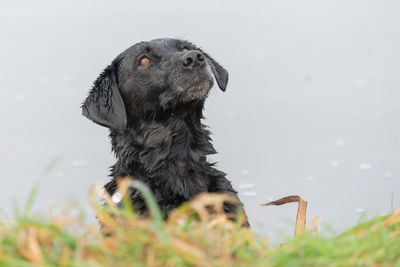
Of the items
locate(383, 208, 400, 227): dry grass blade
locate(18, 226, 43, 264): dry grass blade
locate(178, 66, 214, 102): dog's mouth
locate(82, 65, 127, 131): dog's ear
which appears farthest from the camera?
locate(82, 65, 127, 131): dog's ear

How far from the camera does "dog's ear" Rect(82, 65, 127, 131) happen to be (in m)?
5.02

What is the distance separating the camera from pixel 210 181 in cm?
494

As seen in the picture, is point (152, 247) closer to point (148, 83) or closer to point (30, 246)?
point (30, 246)

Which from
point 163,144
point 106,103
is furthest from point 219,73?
point 106,103

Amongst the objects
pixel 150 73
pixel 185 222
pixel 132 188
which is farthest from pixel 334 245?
pixel 150 73

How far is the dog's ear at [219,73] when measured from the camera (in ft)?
18.0

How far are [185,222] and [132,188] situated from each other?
280cm

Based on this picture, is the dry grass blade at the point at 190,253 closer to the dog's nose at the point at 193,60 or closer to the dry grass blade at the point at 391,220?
the dry grass blade at the point at 391,220

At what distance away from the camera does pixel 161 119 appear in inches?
201

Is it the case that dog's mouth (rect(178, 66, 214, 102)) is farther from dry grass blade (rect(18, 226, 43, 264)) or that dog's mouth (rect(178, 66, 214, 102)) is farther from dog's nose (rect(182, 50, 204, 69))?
dry grass blade (rect(18, 226, 43, 264))

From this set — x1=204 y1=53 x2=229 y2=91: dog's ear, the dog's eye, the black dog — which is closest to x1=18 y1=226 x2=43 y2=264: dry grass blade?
the black dog

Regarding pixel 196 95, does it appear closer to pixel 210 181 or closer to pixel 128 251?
pixel 210 181

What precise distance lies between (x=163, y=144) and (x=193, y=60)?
0.79 metres

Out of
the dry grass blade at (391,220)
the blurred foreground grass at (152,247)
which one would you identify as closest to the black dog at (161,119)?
the dry grass blade at (391,220)
